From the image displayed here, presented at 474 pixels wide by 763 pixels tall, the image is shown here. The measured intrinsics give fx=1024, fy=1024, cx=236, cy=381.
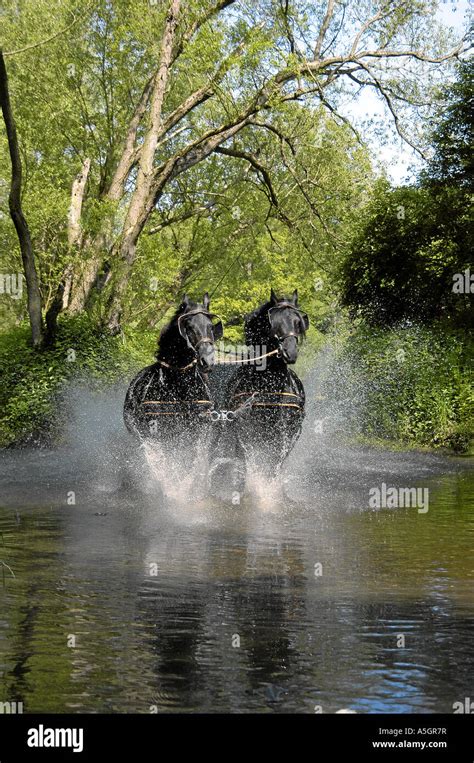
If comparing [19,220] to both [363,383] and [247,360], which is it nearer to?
[363,383]

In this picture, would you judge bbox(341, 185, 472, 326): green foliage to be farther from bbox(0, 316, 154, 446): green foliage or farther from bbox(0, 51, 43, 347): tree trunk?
bbox(0, 51, 43, 347): tree trunk

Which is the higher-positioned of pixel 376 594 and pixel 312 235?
pixel 312 235

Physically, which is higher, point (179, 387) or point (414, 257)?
point (414, 257)

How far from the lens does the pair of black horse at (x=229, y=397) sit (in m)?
12.4

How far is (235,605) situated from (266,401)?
575 centimetres

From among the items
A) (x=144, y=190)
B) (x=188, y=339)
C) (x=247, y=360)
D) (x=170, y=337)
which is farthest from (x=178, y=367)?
(x=144, y=190)

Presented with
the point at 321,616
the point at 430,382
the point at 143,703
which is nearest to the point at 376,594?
the point at 321,616

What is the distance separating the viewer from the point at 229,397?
12.9 meters

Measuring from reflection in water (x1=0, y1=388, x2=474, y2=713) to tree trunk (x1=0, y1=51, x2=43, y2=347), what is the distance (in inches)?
389

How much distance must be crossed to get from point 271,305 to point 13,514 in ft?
13.0

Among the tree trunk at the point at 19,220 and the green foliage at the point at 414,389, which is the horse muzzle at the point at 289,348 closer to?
the green foliage at the point at 414,389

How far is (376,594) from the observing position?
7184 mm
